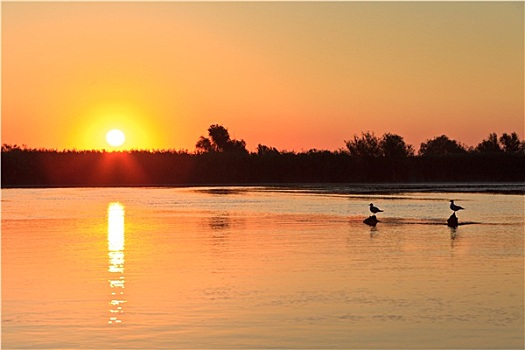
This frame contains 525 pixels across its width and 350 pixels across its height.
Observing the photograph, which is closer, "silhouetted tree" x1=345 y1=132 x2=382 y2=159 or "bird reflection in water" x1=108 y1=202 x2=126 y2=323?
"bird reflection in water" x1=108 y1=202 x2=126 y2=323

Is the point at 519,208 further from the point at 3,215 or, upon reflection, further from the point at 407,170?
the point at 407,170

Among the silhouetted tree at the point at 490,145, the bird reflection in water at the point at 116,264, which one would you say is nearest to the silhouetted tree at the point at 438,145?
the silhouetted tree at the point at 490,145

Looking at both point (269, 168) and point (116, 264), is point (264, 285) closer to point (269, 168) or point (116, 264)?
point (116, 264)

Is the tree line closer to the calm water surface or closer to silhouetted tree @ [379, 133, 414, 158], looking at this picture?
silhouetted tree @ [379, 133, 414, 158]

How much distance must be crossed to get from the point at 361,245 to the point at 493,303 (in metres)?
9.16

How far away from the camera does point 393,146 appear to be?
92625 millimetres

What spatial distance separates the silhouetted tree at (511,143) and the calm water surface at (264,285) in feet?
258

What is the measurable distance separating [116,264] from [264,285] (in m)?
4.70

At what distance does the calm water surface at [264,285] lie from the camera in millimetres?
12820

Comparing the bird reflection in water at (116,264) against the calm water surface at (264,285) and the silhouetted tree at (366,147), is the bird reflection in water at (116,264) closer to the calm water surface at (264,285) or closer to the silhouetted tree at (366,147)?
the calm water surface at (264,285)

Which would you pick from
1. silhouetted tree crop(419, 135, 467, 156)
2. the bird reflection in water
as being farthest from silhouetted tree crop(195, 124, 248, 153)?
the bird reflection in water

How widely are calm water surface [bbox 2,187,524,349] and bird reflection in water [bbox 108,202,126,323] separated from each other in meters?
0.04

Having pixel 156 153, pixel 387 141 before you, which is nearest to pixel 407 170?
pixel 387 141

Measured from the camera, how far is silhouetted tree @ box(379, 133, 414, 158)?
9125 centimetres
